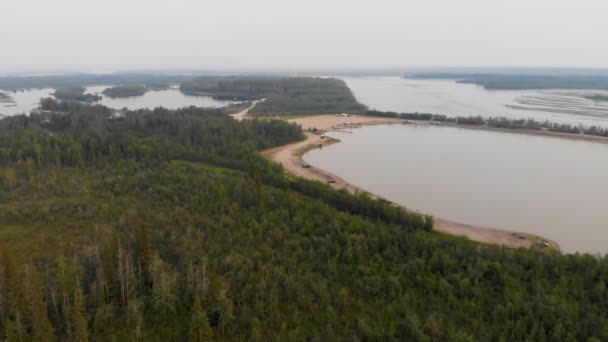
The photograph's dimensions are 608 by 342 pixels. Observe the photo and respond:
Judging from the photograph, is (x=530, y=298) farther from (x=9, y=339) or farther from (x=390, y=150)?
(x=390, y=150)

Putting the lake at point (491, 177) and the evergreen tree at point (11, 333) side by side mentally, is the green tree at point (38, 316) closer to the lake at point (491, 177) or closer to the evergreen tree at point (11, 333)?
the evergreen tree at point (11, 333)

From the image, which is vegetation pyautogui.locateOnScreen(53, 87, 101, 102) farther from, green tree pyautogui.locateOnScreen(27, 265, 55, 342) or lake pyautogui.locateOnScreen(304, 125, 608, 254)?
green tree pyautogui.locateOnScreen(27, 265, 55, 342)

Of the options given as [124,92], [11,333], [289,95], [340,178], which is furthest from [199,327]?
[124,92]

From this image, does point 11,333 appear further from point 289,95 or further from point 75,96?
point 75,96

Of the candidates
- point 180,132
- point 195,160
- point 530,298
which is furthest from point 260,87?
point 530,298

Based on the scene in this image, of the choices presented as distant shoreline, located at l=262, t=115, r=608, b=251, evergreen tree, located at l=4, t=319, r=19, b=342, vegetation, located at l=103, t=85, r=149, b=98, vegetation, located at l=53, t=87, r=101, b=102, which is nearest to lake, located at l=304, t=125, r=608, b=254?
distant shoreline, located at l=262, t=115, r=608, b=251

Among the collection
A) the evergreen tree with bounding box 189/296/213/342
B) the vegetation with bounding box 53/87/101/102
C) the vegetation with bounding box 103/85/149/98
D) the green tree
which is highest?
the vegetation with bounding box 103/85/149/98
